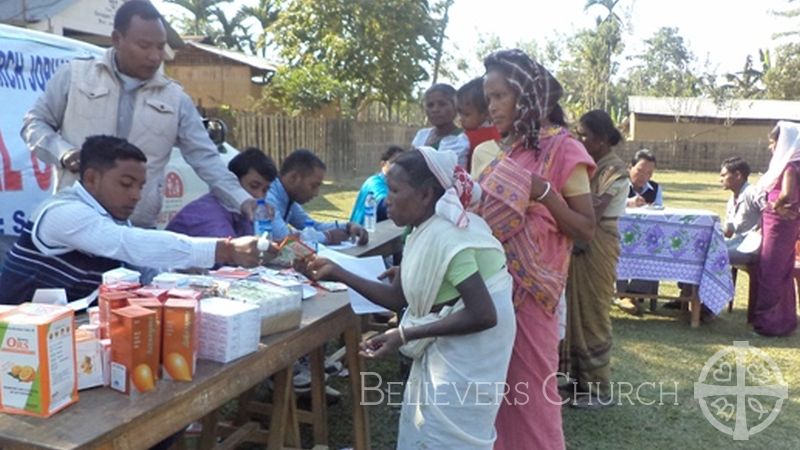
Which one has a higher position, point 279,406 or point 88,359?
point 88,359

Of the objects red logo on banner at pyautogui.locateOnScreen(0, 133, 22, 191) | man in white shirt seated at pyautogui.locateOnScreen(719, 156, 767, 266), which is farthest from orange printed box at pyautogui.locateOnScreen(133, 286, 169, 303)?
man in white shirt seated at pyautogui.locateOnScreen(719, 156, 767, 266)

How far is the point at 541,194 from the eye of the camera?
2.25 m

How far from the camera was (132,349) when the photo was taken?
153 cm

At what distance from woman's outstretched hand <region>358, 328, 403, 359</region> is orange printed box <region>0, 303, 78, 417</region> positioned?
0.91m

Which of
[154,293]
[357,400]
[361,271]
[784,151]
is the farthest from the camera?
[784,151]

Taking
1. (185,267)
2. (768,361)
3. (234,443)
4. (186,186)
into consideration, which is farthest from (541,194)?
(768,361)

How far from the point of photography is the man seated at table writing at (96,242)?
2.05m

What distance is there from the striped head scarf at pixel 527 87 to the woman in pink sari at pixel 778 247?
3986 millimetres

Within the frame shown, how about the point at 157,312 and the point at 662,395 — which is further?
the point at 662,395

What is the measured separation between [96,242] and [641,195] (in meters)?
5.39

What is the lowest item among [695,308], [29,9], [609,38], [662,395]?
[662,395]

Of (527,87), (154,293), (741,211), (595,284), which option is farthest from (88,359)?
(741,211)

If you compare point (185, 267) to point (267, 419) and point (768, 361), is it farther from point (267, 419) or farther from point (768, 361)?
point (768, 361)

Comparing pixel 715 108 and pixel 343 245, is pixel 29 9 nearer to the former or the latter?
pixel 343 245
